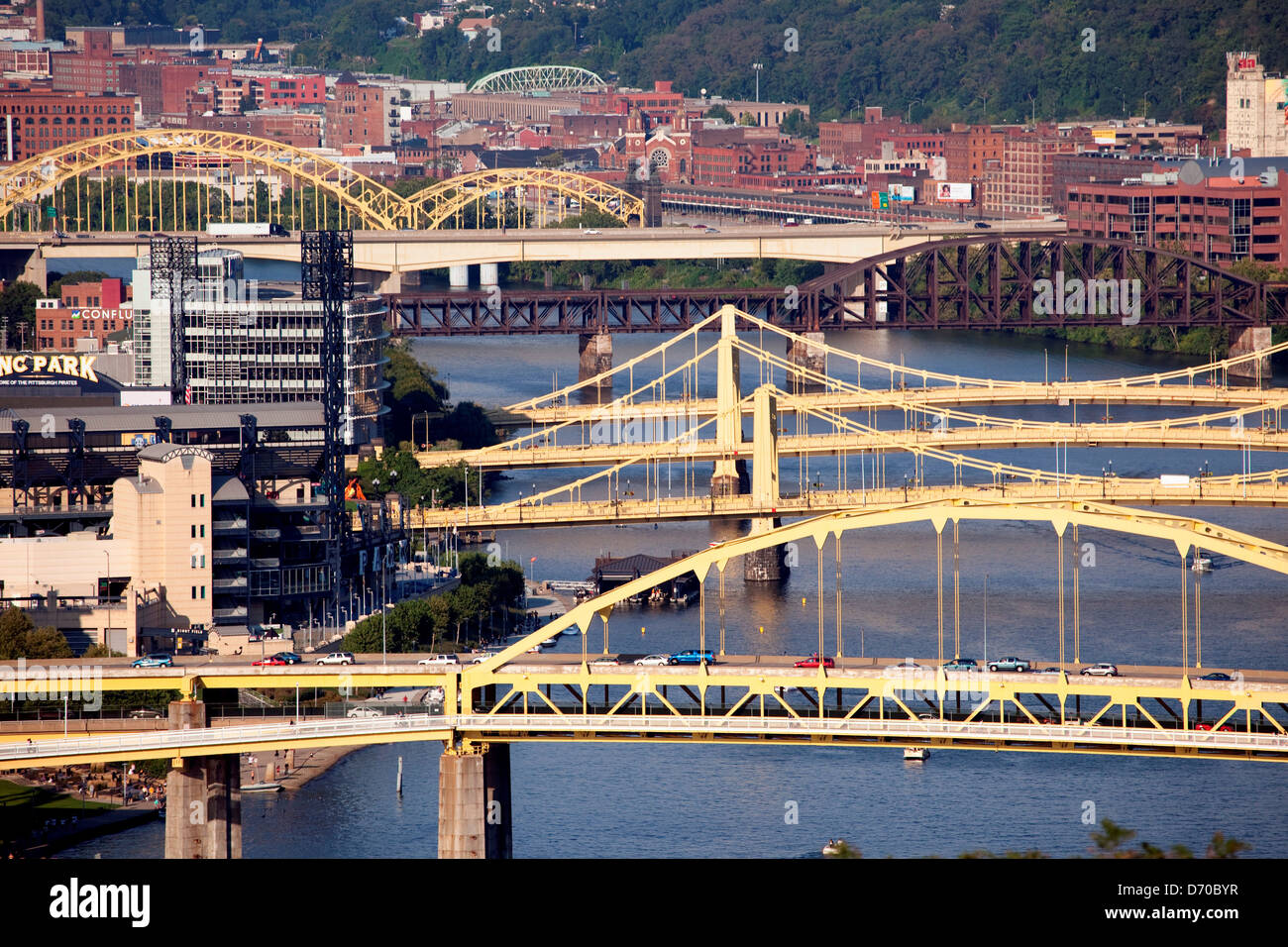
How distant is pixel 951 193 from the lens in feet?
397

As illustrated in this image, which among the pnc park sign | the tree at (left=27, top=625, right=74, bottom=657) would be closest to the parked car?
the tree at (left=27, top=625, right=74, bottom=657)

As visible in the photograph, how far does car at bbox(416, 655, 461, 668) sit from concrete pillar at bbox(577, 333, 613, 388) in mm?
43852

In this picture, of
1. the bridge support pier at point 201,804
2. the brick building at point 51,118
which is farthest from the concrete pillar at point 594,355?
the brick building at point 51,118

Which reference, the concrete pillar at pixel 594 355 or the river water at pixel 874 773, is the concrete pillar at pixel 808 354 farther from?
the river water at pixel 874 773

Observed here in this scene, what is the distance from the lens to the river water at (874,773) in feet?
101

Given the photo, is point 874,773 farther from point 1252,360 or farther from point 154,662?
point 1252,360

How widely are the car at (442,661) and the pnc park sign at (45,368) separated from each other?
21.0 meters

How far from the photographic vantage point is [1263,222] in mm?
89812

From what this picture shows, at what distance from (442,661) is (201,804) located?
3.21 m

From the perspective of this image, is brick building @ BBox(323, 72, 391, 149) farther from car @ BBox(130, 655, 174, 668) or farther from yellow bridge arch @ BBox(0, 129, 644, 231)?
car @ BBox(130, 655, 174, 668)

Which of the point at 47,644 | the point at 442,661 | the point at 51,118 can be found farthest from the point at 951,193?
the point at 442,661

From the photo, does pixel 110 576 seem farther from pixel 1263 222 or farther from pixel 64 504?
pixel 1263 222
